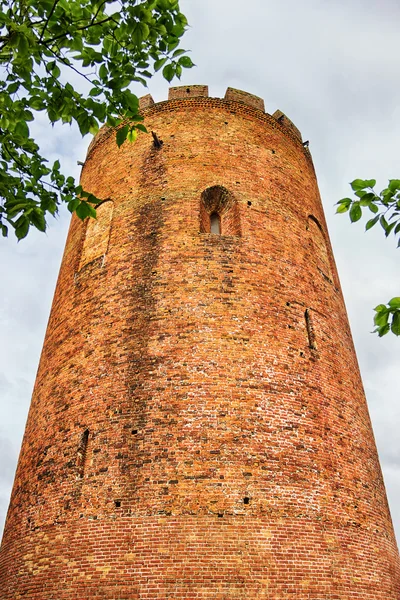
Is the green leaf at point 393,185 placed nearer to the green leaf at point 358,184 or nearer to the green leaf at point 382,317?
the green leaf at point 358,184

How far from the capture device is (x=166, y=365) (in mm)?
8219

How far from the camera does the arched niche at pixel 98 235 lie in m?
10.6

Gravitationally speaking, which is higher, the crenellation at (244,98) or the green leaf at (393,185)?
the crenellation at (244,98)

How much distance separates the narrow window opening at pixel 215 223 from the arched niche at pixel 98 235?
6.96ft

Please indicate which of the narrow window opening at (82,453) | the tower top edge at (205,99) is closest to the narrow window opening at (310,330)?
the narrow window opening at (82,453)

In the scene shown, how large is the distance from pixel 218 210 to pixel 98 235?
8.58 ft

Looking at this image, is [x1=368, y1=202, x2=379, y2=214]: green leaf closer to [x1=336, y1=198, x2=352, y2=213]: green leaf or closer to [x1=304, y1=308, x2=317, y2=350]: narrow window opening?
[x1=336, y1=198, x2=352, y2=213]: green leaf

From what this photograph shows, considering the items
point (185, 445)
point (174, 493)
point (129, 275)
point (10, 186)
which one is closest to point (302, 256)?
point (129, 275)

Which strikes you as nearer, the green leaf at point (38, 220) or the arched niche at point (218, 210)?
the green leaf at point (38, 220)

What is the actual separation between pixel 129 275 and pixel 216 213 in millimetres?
2366

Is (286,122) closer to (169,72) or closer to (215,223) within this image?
(215,223)

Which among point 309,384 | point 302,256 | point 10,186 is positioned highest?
point 302,256

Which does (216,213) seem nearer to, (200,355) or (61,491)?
(200,355)

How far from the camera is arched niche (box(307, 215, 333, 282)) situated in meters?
10.9
